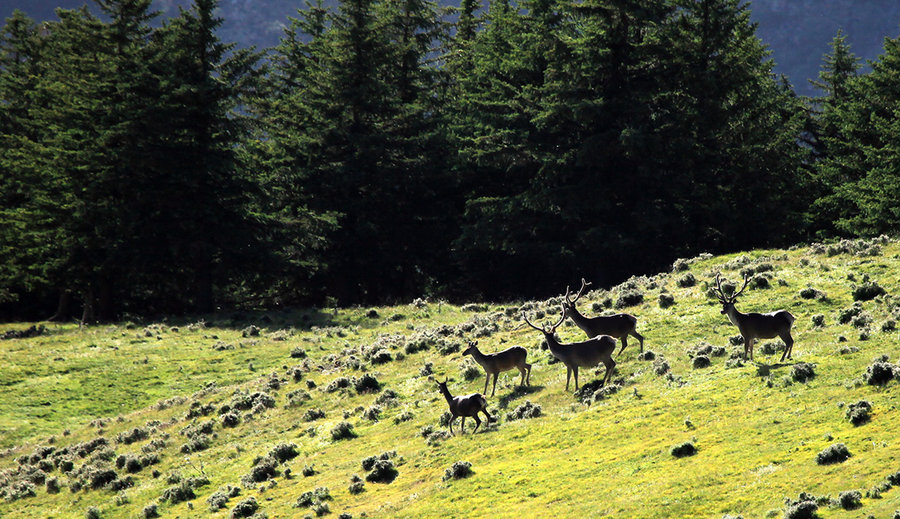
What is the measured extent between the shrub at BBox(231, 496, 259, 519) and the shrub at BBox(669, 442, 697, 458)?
9839 millimetres

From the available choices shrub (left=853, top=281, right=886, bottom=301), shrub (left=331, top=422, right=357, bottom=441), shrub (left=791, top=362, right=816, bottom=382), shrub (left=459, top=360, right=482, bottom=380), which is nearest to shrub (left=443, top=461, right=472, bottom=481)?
shrub (left=331, top=422, right=357, bottom=441)

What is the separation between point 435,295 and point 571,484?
51.6 m

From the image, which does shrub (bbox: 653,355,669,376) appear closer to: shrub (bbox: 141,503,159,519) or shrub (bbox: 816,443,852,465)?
shrub (bbox: 816,443,852,465)

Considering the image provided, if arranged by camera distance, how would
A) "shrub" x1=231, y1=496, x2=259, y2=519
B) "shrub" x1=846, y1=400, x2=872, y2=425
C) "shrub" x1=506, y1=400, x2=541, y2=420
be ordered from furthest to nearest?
"shrub" x1=506, y1=400, x2=541, y2=420 < "shrub" x1=231, y1=496, x2=259, y2=519 < "shrub" x1=846, y1=400, x2=872, y2=425

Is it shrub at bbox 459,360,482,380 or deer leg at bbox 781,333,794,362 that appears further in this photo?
shrub at bbox 459,360,482,380

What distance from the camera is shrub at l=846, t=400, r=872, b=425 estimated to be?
1762cm

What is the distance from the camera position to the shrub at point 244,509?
2181 centimetres

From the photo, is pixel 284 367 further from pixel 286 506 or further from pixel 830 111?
pixel 830 111

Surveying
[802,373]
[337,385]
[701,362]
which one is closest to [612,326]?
[701,362]

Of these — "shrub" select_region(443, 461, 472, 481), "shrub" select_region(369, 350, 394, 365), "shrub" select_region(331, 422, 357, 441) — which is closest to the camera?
"shrub" select_region(443, 461, 472, 481)

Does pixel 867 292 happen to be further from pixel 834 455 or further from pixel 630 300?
pixel 834 455

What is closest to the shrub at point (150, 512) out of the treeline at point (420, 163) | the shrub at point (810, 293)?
the shrub at point (810, 293)

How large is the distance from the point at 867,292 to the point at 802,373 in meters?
9.47

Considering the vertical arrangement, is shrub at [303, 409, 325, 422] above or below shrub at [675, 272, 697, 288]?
below
